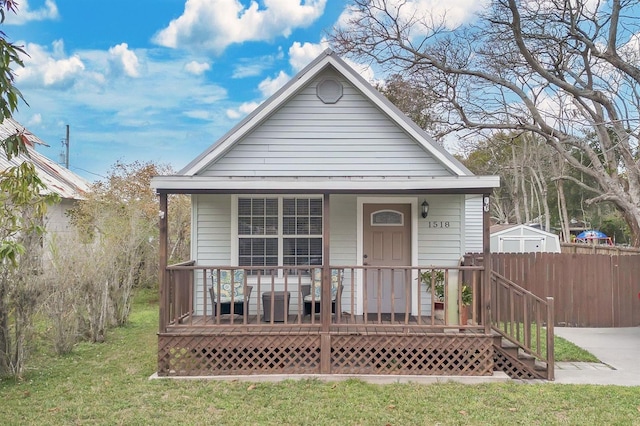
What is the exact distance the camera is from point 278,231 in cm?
833

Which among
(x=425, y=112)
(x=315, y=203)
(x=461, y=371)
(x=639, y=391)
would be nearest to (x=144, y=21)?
(x=425, y=112)

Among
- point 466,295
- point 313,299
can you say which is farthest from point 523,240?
point 313,299

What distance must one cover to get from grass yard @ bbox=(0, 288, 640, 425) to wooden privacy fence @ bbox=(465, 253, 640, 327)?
4938 mm

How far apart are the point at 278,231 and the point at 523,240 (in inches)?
585

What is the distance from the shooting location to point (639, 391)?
5867 millimetres

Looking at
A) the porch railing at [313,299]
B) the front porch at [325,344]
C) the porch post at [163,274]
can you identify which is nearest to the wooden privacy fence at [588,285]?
the porch railing at [313,299]

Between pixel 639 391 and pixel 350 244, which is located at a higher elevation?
pixel 350 244

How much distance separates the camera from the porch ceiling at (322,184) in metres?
6.41

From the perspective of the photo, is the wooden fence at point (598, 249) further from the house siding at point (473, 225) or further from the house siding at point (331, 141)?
the house siding at point (331, 141)

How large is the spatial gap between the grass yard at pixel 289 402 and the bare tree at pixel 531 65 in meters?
8.17

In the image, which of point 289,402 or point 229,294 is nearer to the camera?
point 289,402

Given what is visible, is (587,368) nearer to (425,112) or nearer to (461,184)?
(461,184)

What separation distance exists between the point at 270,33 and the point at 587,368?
15.5 meters

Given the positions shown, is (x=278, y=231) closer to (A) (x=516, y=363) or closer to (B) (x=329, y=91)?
(B) (x=329, y=91)
